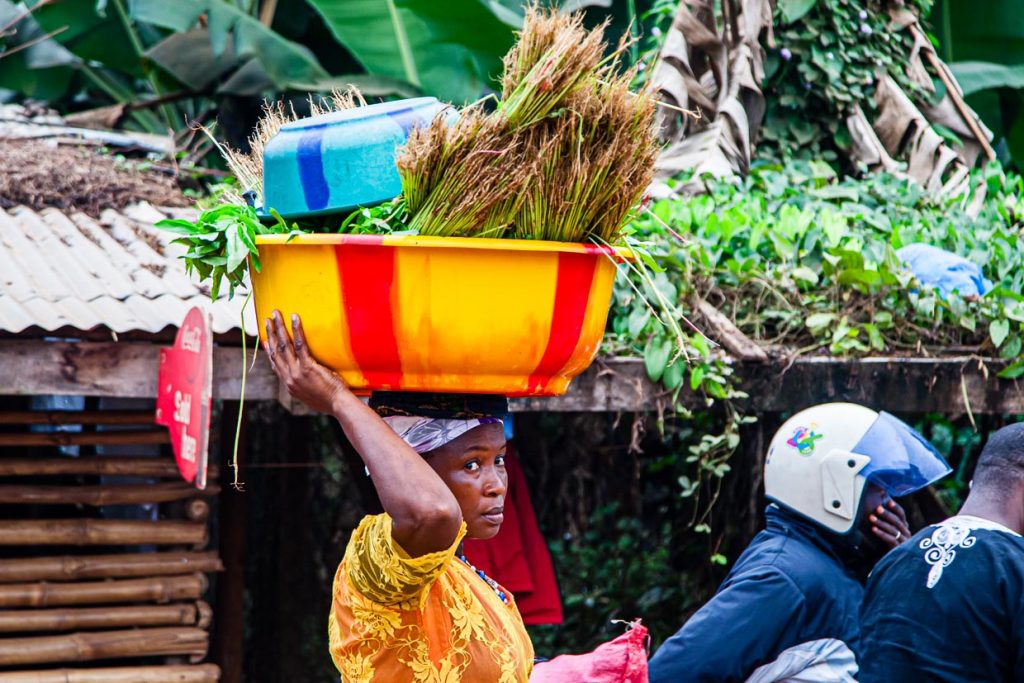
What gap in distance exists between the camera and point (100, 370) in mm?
4090

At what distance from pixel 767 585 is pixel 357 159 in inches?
67.9

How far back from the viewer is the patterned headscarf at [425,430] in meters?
2.24

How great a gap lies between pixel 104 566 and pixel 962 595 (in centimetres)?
332

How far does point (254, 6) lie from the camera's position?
8.95m

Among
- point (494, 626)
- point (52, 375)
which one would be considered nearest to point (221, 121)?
point (52, 375)

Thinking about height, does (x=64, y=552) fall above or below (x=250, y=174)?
below

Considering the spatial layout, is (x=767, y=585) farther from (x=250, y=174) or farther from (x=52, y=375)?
(x=52, y=375)

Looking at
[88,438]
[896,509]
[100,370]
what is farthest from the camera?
[88,438]

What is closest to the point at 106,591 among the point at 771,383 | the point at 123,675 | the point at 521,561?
the point at 123,675

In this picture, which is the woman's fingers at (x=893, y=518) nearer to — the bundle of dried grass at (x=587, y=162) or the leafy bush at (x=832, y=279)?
the leafy bush at (x=832, y=279)

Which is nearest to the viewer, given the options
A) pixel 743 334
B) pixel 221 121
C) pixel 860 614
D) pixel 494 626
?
pixel 494 626

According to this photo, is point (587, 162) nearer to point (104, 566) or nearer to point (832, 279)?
point (832, 279)

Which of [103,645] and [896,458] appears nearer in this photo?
[896,458]

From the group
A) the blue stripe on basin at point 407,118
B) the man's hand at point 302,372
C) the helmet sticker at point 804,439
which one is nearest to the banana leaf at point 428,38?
the helmet sticker at point 804,439
